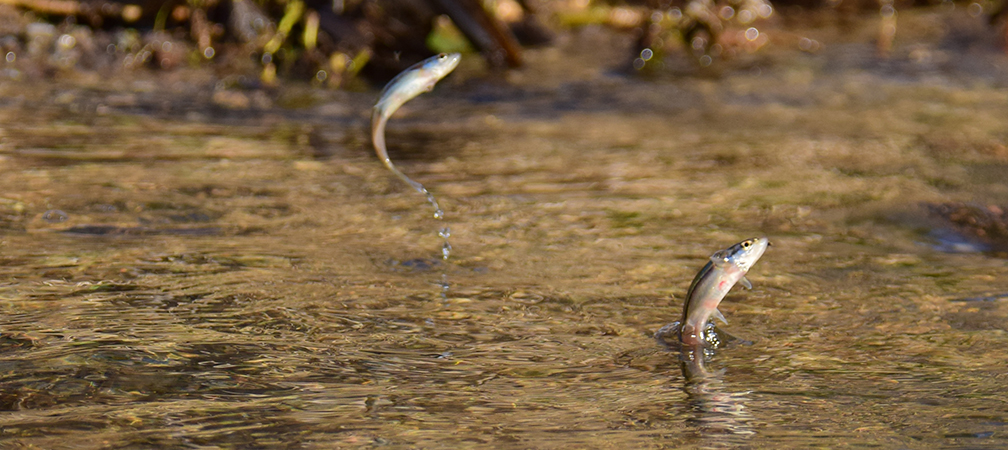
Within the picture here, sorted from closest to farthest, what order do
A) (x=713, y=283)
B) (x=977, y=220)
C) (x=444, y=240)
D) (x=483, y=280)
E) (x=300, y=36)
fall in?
(x=713, y=283) < (x=483, y=280) < (x=444, y=240) < (x=977, y=220) < (x=300, y=36)

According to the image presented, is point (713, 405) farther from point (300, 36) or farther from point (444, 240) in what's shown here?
point (300, 36)

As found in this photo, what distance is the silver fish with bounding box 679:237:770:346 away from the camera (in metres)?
2.77

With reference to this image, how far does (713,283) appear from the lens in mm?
2762

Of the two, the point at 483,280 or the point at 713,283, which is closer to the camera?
the point at 713,283

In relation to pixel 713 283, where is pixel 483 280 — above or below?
below

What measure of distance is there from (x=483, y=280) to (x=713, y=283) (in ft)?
3.47

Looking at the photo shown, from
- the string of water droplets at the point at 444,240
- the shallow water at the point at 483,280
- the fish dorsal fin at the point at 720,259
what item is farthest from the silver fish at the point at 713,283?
the string of water droplets at the point at 444,240

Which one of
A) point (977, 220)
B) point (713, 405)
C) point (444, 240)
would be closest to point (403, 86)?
point (444, 240)

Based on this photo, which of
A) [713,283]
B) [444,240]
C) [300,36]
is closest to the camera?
[713,283]

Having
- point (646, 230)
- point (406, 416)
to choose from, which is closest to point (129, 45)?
point (646, 230)

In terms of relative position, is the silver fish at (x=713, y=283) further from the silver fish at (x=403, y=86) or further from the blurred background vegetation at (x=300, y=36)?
the blurred background vegetation at (x=300, y=36)

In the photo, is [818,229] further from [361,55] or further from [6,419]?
[361,55]

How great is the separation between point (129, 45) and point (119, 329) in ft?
17.8

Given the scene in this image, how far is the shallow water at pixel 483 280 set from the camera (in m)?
2.55
